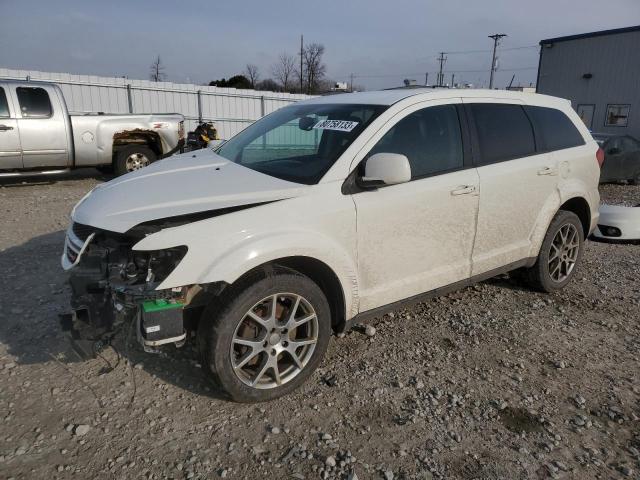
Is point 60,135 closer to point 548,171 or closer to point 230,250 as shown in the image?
point 230,250

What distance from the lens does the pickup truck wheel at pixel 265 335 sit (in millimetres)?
2629

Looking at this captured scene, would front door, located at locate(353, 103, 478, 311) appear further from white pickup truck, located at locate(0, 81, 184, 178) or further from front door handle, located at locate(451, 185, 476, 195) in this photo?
white pickup truck, located at locate(0, 81, 184, 178)

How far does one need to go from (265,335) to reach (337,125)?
1542mm

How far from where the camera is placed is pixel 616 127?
21.5 meters

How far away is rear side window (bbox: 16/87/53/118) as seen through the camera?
852cm

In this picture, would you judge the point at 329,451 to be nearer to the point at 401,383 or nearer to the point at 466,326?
the point at 401,383

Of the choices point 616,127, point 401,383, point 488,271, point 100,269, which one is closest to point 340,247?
point 401,383

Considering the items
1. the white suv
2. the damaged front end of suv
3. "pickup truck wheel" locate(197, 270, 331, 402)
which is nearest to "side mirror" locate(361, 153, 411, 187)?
the white suv

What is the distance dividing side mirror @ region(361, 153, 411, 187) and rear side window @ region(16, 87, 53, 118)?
8.09 metres

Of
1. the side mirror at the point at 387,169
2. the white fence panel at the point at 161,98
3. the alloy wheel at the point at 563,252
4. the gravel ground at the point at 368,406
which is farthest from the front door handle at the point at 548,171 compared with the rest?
the white fence panel at the point at 161,98

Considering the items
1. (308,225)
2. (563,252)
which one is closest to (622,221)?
(563,252)

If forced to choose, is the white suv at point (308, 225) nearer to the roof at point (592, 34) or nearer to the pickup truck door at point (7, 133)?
the pickup truck door at point (7, 133)

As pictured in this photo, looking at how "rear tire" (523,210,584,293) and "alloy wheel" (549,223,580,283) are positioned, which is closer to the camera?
"rear tire" (523,210,584,293)

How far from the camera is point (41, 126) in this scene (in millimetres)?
8617
